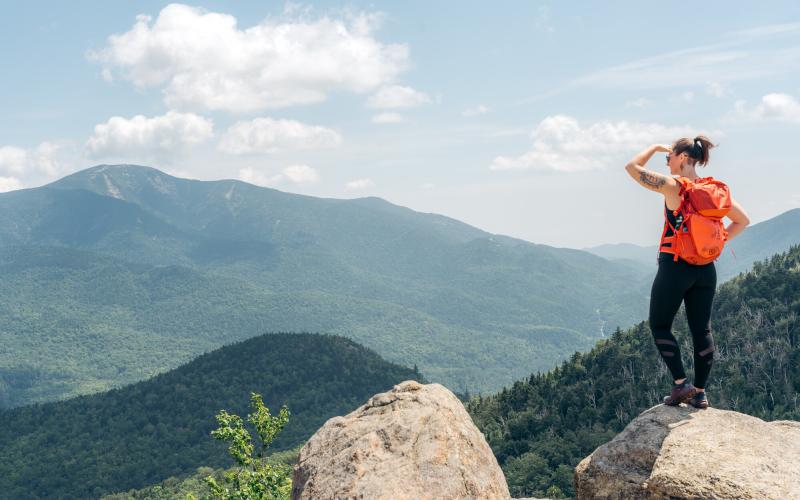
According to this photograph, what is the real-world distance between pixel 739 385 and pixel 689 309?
11521 cm

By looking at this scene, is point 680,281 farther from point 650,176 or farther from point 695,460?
point 695,460

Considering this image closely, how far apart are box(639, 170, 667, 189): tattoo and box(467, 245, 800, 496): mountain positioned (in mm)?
90618

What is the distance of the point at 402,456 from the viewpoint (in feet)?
32.0

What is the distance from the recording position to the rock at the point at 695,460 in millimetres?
8609

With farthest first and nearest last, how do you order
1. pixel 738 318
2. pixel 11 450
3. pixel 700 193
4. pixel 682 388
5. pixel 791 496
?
pixel 11 450
pixel 738 318
pixel 682 388
pixel 700 193
pixel 791 496

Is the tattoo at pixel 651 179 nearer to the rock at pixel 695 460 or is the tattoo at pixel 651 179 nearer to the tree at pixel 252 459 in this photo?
the rock at pixel 695 460

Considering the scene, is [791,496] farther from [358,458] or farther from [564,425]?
[564,425]

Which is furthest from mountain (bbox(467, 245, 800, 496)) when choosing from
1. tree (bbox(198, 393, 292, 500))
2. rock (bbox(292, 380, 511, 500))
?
rock (bbox(292, 380, 511, 500))

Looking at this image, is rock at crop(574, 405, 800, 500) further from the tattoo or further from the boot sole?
the tattoo

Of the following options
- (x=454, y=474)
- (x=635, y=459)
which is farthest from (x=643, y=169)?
(x=454, y=474)

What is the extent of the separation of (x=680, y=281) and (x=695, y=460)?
120 inches

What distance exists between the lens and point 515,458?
107000 millimetres

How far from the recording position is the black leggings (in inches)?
418

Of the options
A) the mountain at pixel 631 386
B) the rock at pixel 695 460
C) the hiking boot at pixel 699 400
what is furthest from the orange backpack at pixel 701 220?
the mountain at pixel 631 386
